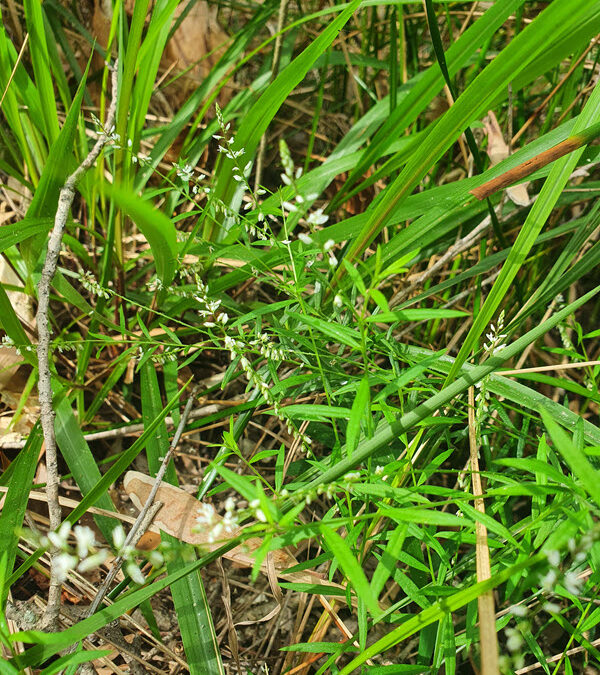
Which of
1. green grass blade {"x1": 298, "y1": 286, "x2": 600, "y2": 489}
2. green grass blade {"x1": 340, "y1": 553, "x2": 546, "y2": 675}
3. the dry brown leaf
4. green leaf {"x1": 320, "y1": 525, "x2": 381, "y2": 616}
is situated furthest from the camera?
the dry brown leaf

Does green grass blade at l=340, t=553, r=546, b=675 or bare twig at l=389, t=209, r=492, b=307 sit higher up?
bare twig at l=389, t=209, r=492, b=307

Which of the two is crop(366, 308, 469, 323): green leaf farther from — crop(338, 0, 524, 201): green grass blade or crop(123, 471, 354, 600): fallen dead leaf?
crop(338, 0, 524, 201): green grass blade

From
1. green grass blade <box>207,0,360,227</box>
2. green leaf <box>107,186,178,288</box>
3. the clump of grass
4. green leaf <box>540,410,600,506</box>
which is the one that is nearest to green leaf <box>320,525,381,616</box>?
the clump of grass

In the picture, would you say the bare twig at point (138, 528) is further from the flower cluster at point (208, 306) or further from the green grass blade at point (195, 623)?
the flower cluster at point (208, 306)

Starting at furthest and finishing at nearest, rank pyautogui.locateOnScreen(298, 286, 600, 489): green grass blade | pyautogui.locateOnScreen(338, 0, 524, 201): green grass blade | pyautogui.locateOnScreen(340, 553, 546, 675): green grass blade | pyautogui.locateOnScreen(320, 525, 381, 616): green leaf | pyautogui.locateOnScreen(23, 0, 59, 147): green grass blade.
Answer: pyautogui.locateOnScreen(23, 0, 59, 147): green grass blade < pyautogui.locateOnScreen(338, 0, 524, 201): green grass blade < pyautogui.locateOnScreen(298, 286, 600, 489): green grass blade < pyautogui.locateOnScreen(340, 553, 546, 675): green grass blade < pyautogui.locateOnScreen(320, 525, 381, 616): green leaf

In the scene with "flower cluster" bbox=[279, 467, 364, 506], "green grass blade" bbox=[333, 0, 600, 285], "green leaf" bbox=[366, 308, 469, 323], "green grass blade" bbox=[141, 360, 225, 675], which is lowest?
"green grass blade" bbox=[141, 360, 225, 675]

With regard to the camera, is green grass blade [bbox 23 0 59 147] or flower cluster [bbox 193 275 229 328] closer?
flower cluster [bbox 193 275 229 328]

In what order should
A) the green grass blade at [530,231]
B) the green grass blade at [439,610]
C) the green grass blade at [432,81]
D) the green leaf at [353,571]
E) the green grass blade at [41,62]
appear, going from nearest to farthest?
1. the green leaf at [353,571]
2. the green grass blade at [439,610]
3. the green grass blade at [530,231]
4. the green grass blade at [432,81]
5. the green grass blade at [41,62]

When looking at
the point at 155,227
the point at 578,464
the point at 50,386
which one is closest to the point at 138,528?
the point at 50,386

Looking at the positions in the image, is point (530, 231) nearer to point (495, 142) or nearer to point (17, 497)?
point (495, 142)

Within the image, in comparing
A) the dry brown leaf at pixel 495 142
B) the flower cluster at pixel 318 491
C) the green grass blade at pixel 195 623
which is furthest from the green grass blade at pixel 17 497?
the dry brown leaf at pixel 495 142

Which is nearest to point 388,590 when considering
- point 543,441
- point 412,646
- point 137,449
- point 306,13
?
point 412,646
